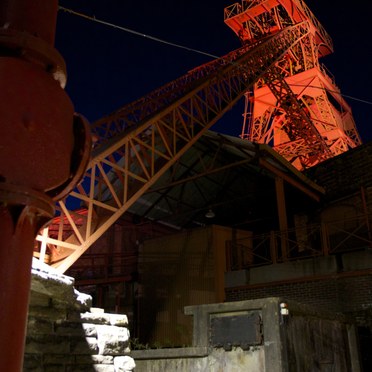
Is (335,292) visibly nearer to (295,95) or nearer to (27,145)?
(27,145)

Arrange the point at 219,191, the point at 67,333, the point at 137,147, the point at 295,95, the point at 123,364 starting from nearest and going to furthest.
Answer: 1. the point at 67,333
2. the point at 123,364
3. the point at 137,147
4. the point at 219,191
5. the point at 295,95

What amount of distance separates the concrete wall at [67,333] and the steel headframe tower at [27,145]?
1891 millimetres

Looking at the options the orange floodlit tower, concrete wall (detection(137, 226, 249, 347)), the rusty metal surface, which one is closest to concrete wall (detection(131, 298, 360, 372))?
the rusty metal surface

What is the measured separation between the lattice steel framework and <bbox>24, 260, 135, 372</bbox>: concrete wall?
5.35 meters

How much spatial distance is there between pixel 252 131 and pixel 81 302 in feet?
87.7

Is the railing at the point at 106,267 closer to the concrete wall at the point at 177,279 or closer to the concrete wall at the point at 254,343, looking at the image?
the concrete wall at the point at 177,279

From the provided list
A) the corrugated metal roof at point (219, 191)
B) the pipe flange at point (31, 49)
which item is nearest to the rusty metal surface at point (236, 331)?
the pipe flange at point (31, 49)

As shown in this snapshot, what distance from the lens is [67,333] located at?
426 cm

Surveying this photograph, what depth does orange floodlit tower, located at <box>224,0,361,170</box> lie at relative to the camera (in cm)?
2698

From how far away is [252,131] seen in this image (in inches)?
1194

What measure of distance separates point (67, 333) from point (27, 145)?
109 inches

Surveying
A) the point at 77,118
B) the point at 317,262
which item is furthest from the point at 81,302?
the point at 317,262

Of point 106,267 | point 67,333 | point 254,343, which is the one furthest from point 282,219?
point 67,333

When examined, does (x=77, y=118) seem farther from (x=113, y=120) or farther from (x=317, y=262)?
(x=113, y=120)
